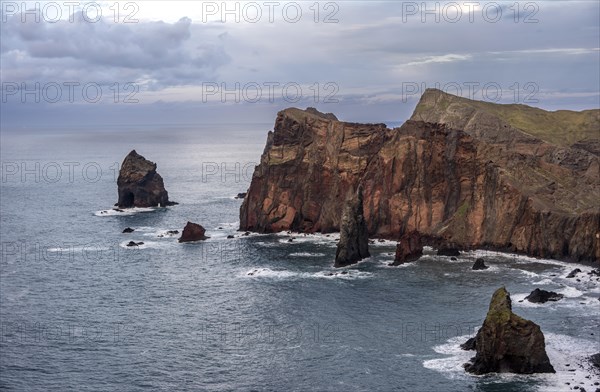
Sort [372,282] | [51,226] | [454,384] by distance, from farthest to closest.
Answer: [51,226] → [372,282] → [454,384]

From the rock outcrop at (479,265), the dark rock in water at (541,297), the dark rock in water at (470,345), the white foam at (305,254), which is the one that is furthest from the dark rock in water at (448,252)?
the dark rock in water at (470,345)

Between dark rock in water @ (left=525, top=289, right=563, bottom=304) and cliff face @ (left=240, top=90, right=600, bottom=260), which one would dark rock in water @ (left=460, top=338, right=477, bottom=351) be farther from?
cliff face @ (left=240, top=90, right=600, bottom=260)

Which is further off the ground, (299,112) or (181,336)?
(299,112)

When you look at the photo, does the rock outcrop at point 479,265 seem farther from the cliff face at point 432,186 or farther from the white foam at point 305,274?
the white foam at point 305,274

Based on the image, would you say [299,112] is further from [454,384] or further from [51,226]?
[454,384]

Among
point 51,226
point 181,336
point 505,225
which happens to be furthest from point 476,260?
point 51,226

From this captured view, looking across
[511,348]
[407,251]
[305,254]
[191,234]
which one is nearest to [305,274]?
[305,254]

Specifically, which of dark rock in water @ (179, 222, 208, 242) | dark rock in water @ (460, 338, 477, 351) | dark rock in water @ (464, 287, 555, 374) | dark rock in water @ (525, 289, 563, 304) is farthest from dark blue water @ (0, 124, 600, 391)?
dark rock in water @ (179, 222, 208, 242)
